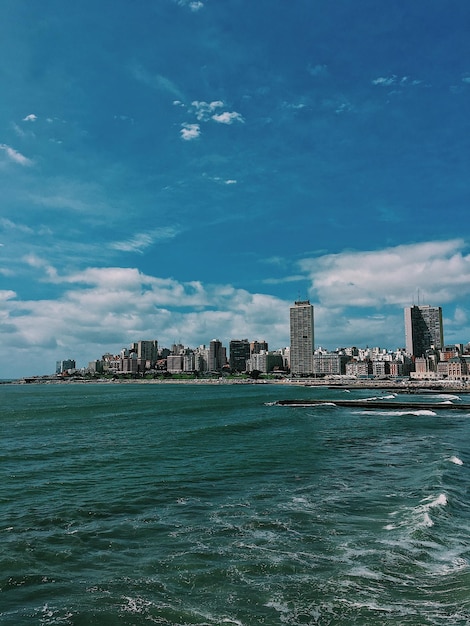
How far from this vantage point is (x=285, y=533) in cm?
1739

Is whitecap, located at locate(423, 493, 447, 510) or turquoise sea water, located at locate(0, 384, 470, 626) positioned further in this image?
whitecap, located at locate(423, 493, 447, 510)

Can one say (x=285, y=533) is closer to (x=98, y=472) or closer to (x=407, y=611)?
(x=407, y=611)

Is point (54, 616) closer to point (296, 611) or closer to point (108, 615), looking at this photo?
point (108, 615)

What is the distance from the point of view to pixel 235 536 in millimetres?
17031

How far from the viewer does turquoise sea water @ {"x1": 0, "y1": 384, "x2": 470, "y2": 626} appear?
1202 centimetres

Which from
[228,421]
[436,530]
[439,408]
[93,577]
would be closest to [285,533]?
[436,530]

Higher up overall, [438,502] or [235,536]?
[235,536]

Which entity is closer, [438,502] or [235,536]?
[235,536]

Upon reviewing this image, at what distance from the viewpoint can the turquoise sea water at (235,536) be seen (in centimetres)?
1202

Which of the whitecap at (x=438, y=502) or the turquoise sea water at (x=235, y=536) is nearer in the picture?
the turquoise sea water at (x=235, y=536)

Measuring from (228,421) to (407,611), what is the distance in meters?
49.0

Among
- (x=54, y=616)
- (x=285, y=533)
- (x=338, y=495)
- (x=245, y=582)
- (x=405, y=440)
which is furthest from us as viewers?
(x=405, y=440)

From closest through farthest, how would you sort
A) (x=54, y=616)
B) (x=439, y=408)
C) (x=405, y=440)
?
1. (x=54, y=616)
2. (x=405, y=440)
3. (x=439, y=408)

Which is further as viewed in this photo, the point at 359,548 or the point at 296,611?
the point at 359,548
